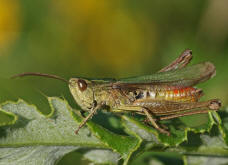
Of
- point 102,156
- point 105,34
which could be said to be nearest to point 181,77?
point 102,156

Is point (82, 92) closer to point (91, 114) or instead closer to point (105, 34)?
point (91, 114)

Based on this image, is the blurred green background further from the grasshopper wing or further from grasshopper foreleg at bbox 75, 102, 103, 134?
grasshopper foreleg at bbox 75, 102, 103, 134

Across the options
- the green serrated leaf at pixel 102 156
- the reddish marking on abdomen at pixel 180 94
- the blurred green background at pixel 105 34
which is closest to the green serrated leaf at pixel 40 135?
the green serrated leaf at pixel 102 156

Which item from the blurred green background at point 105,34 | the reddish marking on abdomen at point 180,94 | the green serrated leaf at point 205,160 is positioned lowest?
the green serrated leaf at point 205,160

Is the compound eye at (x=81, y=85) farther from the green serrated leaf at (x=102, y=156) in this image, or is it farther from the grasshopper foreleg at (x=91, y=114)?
the green serrated leaf at (x=102, y=156)

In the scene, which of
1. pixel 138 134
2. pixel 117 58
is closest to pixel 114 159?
pixel 138 134

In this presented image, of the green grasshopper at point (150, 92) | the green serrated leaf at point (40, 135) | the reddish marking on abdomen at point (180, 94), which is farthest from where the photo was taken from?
the reddish marking on abdomen at point (180, 94)

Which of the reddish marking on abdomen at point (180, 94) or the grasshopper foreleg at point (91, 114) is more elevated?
the reddish marking on abdomen at point (180, 94)
